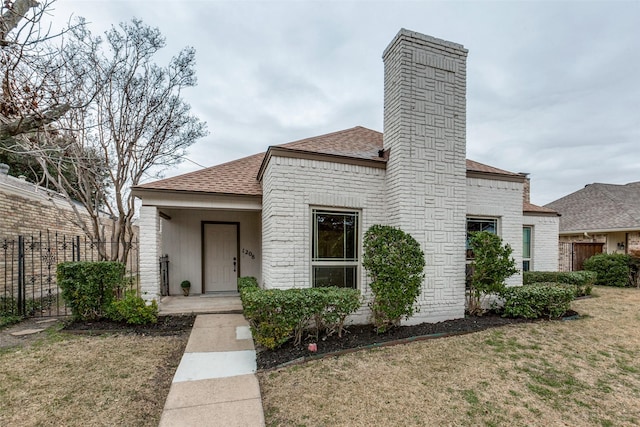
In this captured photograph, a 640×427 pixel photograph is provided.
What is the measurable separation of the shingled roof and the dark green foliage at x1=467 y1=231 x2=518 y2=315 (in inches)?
67.9

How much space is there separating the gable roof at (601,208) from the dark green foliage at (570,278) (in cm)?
562

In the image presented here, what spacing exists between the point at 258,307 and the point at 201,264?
562 centimetres

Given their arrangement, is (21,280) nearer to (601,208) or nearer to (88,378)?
(88,378)

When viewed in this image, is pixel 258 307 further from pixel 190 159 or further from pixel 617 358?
pixel 190 159

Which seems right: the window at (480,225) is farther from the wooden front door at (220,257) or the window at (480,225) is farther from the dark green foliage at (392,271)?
the wooden front door at (220,257)

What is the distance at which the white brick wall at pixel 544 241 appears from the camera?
35.0ft

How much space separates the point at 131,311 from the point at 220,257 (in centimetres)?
367

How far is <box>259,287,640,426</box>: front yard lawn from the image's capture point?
115 inches

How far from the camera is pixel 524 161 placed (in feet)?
70.7

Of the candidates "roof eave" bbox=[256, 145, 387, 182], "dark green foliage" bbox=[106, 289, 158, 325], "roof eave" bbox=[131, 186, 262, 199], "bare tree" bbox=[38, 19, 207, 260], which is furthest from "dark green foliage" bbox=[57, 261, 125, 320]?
"roof eave" bbox=[256, 145, 387, 182]

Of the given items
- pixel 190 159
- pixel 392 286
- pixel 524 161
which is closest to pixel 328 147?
pixel 392 286

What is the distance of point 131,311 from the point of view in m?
5.67

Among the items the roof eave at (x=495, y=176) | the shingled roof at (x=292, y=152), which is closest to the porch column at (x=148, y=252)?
the shingled roof at (x=292, y=152)

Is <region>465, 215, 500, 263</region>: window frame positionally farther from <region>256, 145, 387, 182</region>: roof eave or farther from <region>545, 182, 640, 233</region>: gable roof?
<region>545, 182, 640, 233</region>: gable roof
